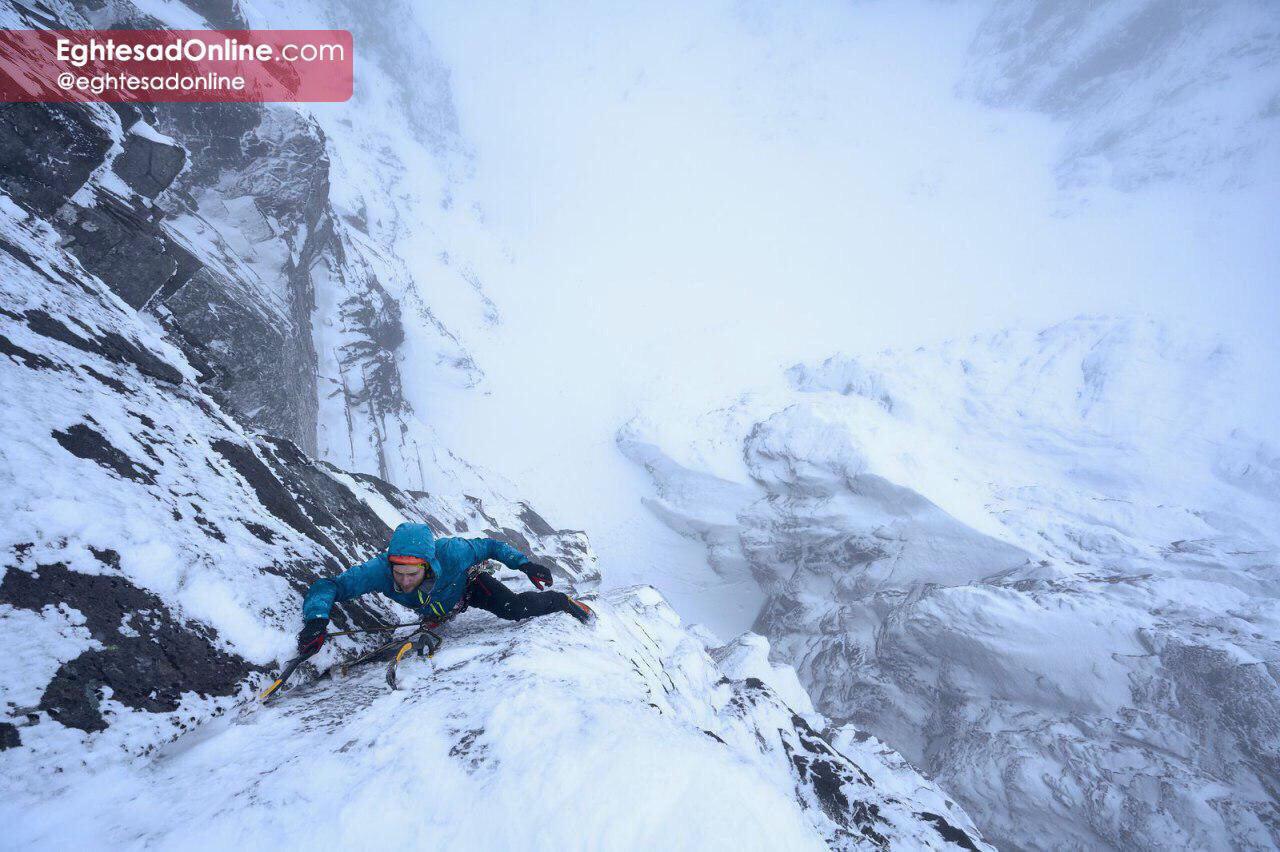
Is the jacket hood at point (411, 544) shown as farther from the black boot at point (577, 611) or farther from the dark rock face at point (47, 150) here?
the dark rock face at point (47, 150)

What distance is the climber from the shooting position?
11.4ft

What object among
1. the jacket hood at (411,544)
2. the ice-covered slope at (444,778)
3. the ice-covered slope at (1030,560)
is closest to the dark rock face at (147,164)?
the jacket hood at (411,544)

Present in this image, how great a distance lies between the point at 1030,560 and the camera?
2211 cm

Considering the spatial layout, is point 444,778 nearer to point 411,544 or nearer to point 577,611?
point 411,544

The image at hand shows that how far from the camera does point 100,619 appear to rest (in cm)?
248

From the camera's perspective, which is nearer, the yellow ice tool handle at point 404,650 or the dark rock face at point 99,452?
the dark rock face at point 99,452

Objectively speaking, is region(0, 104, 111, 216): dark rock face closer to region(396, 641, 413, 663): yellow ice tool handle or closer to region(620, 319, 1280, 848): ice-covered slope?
region(396, 641, 413, 663): yellow ice tool handle

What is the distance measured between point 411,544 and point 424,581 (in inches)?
16.9

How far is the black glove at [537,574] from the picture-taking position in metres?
4.97

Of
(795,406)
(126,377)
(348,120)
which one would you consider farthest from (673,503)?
(348,120)

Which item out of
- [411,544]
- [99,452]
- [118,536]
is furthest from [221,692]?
[99,452]

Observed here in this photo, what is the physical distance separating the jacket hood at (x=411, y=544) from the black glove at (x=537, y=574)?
1.30m

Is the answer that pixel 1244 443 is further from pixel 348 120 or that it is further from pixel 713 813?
pixel 348 120

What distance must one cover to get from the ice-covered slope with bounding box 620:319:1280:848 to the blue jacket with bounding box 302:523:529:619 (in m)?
22.2
